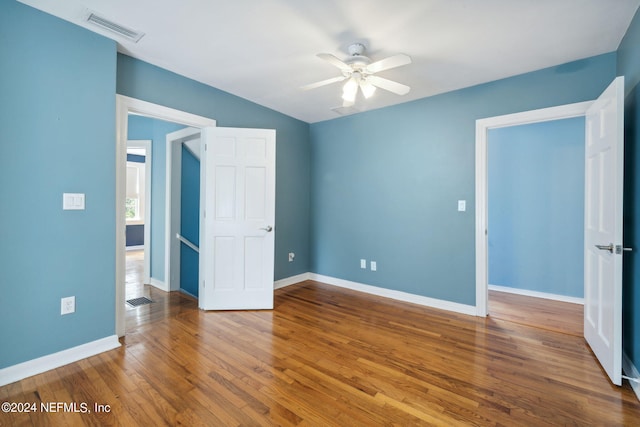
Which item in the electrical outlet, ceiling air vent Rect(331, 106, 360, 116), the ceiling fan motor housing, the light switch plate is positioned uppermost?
ceiling air vent Rect(331, 106, 360, 116)

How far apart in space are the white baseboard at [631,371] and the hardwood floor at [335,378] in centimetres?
5

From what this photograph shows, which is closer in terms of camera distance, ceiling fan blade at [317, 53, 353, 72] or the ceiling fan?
ceiling fan blade at [317, 53, 353, 72]

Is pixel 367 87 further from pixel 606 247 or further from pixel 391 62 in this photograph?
pixel 606 247

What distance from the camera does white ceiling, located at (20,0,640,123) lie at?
6.32 feet

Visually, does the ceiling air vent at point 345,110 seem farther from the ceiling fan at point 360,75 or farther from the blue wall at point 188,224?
the blue wall at point 188,224

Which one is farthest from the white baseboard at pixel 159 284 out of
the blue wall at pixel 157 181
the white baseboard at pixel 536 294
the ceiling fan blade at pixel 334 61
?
the white baseboard at pixel 536 294

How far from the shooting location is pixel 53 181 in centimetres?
210

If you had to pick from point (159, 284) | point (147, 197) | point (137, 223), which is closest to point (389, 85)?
point (147, 197)

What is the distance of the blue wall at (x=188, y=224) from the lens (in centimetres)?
416

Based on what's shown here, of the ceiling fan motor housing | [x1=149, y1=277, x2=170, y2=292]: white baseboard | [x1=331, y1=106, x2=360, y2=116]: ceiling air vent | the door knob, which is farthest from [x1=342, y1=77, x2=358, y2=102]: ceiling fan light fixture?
[x1=149, y1=277, x2=170, y2=292]: white baseboard

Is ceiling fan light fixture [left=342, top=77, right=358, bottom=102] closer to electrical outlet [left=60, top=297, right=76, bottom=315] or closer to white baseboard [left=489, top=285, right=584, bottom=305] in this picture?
electrical outlet [left=60, top=297, right=76, bottom=315]

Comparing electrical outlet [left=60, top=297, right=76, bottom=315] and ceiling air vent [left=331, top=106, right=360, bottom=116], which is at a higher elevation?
ceiling air vent [left=331, top=106, right=360, bottom=116]

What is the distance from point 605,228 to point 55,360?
421 cm

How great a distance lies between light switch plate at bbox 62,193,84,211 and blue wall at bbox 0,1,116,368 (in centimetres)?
3
